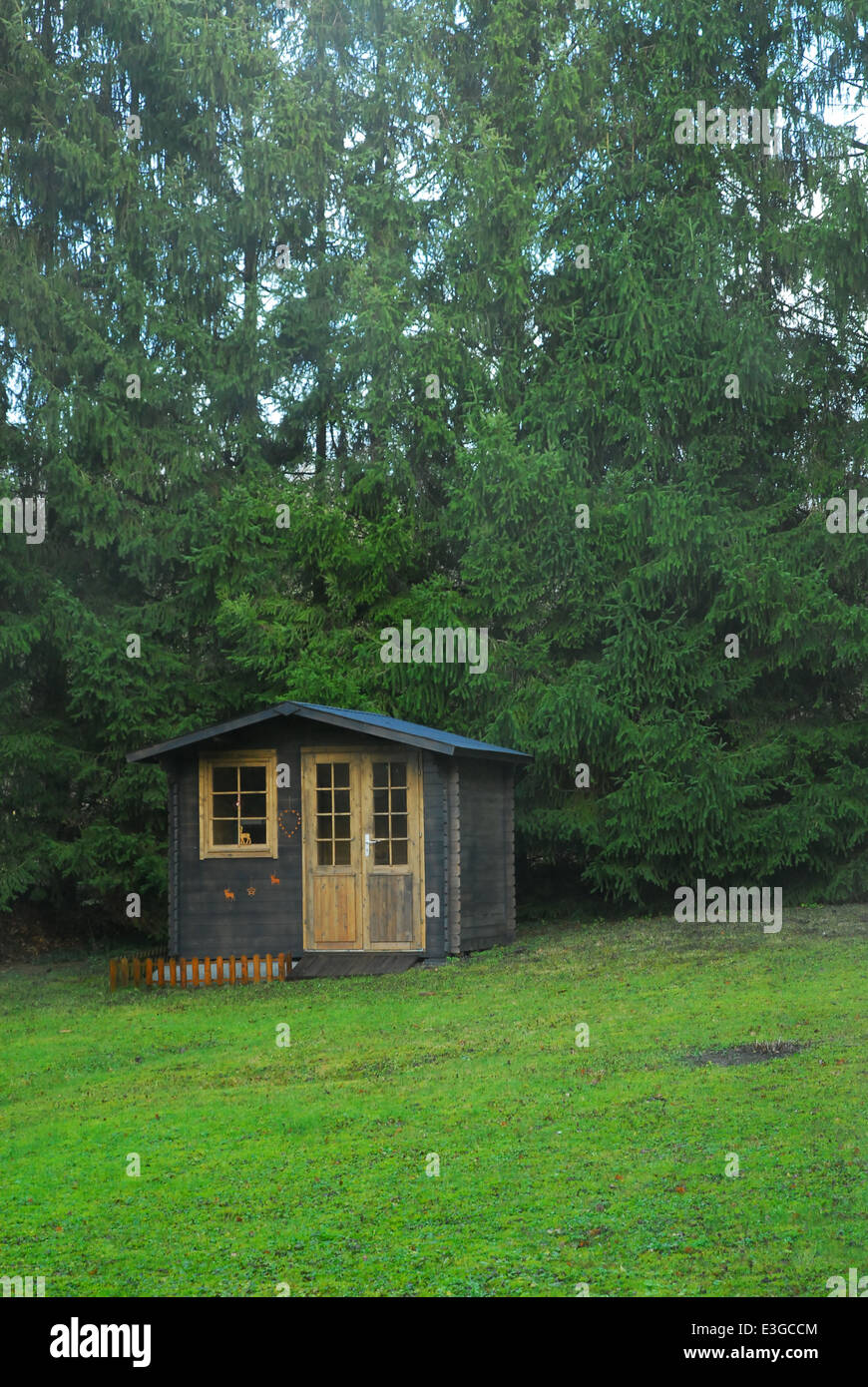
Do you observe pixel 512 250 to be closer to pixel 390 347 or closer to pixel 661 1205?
pixel 390 347

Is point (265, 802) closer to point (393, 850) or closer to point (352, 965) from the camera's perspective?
point (393, 850)

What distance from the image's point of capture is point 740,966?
48.7ft

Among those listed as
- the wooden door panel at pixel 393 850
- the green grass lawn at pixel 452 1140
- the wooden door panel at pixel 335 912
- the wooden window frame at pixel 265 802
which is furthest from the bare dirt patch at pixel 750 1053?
the wooden window frame at pixel 265 802

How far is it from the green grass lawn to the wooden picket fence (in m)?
1.51

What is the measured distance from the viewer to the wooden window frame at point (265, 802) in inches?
679

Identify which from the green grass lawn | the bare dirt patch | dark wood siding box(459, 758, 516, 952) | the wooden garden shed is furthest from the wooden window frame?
the bare dirt patch

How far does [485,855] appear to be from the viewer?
17.9m

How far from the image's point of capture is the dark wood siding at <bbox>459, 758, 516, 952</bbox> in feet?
56.4

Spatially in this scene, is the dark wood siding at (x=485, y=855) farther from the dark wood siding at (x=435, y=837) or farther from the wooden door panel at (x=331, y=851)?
the wooden door panel at (x=331, y=851)

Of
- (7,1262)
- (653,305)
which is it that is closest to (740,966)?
(7,1262)

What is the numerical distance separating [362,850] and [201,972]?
2.31m

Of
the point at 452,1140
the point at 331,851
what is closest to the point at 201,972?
the point at 331,851

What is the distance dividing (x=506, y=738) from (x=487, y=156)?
960 centimetres

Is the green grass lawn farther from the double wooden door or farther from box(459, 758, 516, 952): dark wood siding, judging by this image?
box(459, 758, 516, 952): dark wood siding
